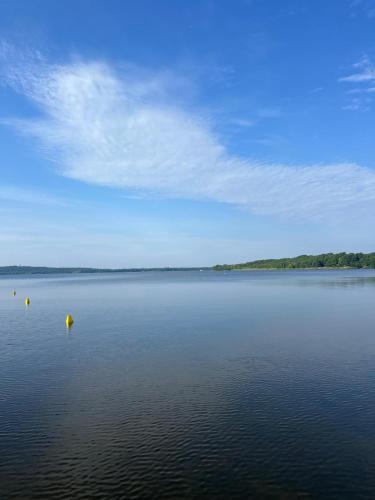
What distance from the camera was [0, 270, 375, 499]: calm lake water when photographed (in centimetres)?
1209

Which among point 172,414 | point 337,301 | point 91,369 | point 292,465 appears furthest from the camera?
point 337,301

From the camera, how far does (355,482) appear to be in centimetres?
1201

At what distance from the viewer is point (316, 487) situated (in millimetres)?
11727

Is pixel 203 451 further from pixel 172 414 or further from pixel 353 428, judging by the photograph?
pixel 353 428

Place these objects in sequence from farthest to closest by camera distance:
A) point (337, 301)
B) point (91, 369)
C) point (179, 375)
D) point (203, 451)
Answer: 1. point (337, 301)
2. point (91, 369)
3. point (179, 375)
4. point (203, 451)

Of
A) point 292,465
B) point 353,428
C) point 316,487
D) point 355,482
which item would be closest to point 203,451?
point 292,465

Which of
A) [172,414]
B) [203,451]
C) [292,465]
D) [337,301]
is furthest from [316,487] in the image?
[337,301]

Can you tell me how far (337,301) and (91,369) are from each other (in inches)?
1832

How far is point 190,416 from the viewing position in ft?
54.7

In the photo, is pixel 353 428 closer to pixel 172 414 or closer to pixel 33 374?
pixel 172 414

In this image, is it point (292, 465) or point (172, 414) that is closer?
point (292, 465)

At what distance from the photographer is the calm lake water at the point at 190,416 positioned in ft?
39.7

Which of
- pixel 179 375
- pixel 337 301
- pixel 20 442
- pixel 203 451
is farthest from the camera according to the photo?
pixel 337 301

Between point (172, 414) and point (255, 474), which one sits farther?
point (172, 414)
